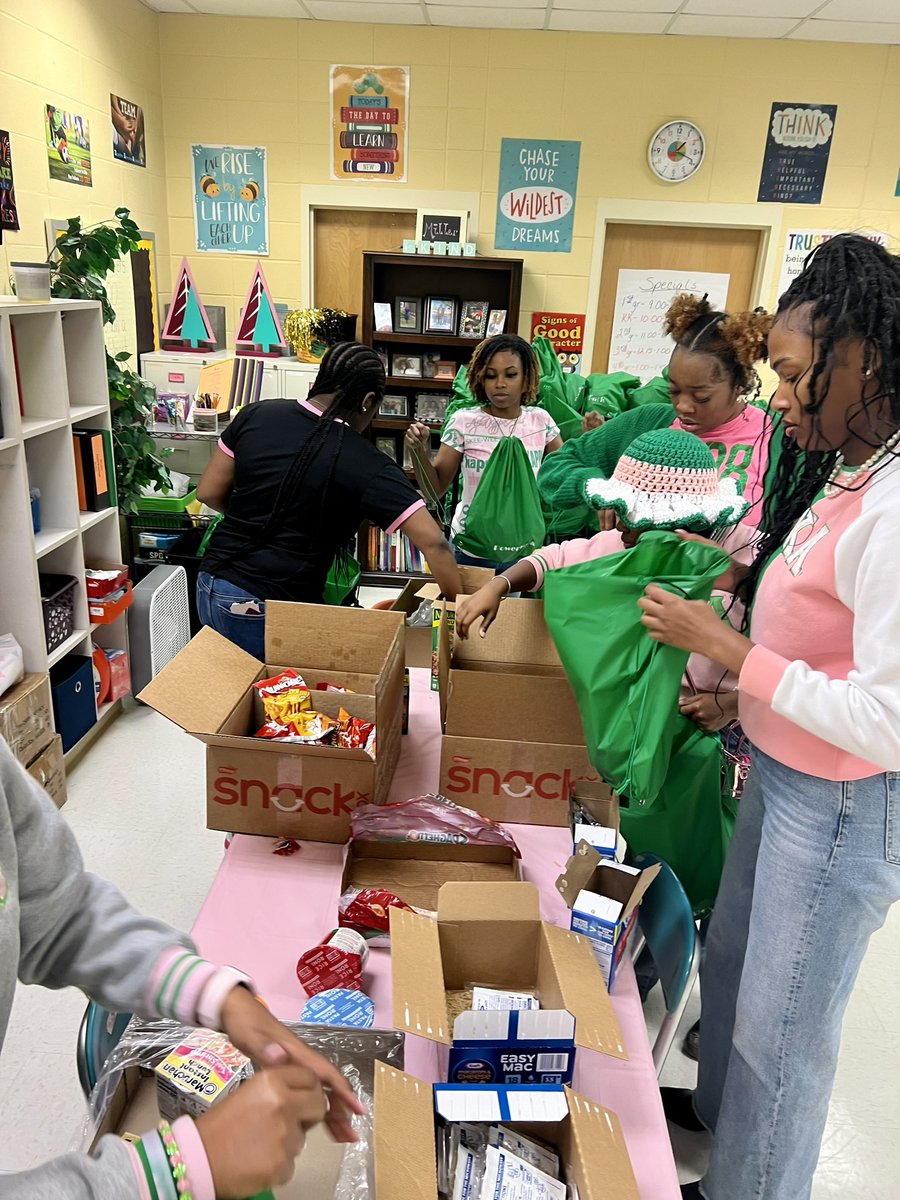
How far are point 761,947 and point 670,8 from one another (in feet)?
14.9

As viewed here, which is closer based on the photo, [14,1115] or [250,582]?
[14,1115]

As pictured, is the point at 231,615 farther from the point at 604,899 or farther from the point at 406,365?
the point at 406,365

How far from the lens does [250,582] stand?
2.20 metres

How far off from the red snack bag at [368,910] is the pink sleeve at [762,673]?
607mm

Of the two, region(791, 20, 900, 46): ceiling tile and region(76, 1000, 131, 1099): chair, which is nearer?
region(76, 1000, 131, 1099): chair

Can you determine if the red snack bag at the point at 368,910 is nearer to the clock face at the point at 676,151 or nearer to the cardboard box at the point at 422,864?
the cardboard box at the point at 422,864

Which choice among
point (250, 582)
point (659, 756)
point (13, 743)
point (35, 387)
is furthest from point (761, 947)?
point (35, 387)

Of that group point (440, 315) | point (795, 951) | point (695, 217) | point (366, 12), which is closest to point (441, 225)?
point (440, 315)

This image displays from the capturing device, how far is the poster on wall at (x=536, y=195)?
4.64 m

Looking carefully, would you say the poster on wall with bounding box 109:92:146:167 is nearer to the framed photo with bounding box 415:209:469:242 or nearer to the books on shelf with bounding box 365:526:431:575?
the framed photo with bounding box 415:209:469:242

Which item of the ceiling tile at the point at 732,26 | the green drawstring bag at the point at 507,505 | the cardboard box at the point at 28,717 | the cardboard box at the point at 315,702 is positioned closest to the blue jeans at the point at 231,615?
the cardboard box at the point at 315,702

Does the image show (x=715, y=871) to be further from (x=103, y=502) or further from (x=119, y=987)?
(x=103, y=502)

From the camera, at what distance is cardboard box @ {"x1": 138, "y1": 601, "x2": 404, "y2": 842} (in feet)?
4.59

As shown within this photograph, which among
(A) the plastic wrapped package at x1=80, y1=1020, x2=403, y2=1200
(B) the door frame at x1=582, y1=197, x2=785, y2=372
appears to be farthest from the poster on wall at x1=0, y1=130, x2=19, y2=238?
(B) the door frame at x1=582, y1=197, x2=785, y2=372
